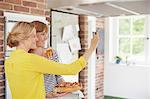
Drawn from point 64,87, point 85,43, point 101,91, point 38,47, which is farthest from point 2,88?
point 101,91

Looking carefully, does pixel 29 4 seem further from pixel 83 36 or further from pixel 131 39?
pixel 131 39

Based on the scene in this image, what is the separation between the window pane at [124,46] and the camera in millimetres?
6113

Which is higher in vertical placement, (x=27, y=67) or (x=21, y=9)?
(x=21, y=9)

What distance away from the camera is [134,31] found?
6.00 meters

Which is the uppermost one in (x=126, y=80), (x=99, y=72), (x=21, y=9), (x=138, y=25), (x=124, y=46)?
(x=138, y=25)

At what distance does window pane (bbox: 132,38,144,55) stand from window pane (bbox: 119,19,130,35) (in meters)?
0.28

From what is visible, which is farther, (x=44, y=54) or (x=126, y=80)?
(x=126, y=80)

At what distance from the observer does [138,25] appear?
19.4ft

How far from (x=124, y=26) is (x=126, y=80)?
1258mm

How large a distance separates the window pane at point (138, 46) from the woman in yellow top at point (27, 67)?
4.48 m

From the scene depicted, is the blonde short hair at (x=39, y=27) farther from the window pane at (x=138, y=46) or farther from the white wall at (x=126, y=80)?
the window pane at (x=138, y=46)

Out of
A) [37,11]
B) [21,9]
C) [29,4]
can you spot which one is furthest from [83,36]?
Answer: [21,9]

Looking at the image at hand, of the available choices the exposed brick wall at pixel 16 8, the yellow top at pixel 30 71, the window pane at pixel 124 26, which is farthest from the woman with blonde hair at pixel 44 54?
the window pane at pixel 124 26

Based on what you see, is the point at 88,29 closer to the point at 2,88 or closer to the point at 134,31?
the point at 134,31
